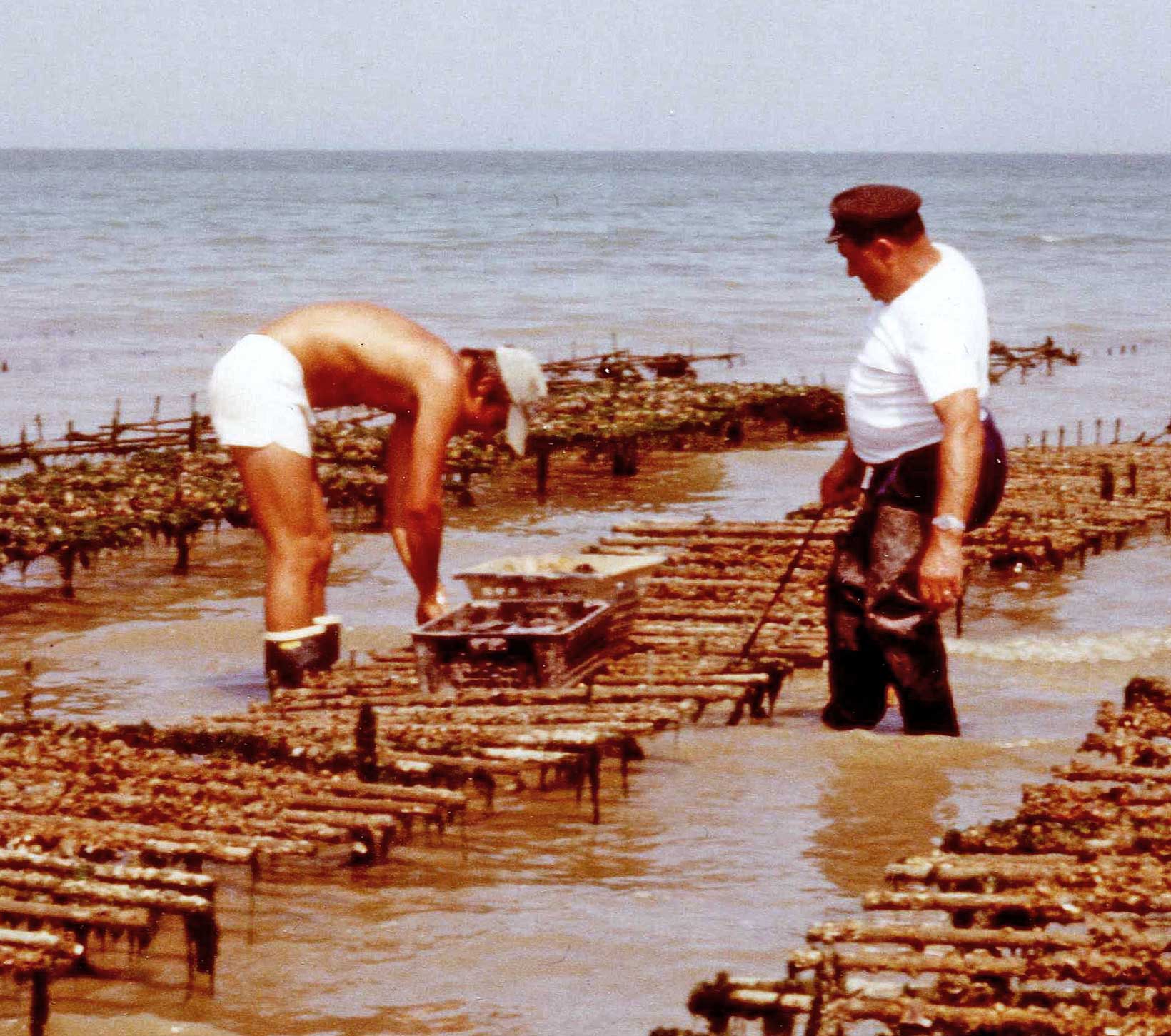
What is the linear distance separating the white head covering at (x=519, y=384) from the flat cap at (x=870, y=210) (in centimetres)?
159

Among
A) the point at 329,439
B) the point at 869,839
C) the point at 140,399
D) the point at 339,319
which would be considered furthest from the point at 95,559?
the point at 140,399

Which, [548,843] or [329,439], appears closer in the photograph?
[548,843]

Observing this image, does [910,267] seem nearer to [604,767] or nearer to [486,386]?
[486,386]

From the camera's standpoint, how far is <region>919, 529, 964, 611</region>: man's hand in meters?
6.51

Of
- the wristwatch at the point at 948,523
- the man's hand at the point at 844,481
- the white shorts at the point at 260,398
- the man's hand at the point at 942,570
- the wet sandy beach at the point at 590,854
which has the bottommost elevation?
the wet sandy beach at the point at 590,854

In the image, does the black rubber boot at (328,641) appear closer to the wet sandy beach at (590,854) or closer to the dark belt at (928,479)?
the wet sandy beach at (590,854)

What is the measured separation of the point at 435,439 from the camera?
26.0 feet

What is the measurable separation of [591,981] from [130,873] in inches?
52.5

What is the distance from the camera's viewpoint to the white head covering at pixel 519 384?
7984 mm

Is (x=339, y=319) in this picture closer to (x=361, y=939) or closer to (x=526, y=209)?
(x=361, y=939)

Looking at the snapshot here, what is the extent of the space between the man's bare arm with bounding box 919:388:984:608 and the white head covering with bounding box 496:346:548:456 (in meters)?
1.90

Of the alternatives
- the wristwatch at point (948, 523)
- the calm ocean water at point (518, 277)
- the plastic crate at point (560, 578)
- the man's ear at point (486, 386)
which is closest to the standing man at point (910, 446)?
the wristwatch at point (948, 523)

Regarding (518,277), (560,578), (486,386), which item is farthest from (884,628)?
(518,277)

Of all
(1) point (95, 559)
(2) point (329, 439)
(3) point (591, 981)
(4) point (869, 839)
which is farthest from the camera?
(2) point (329, 439)
